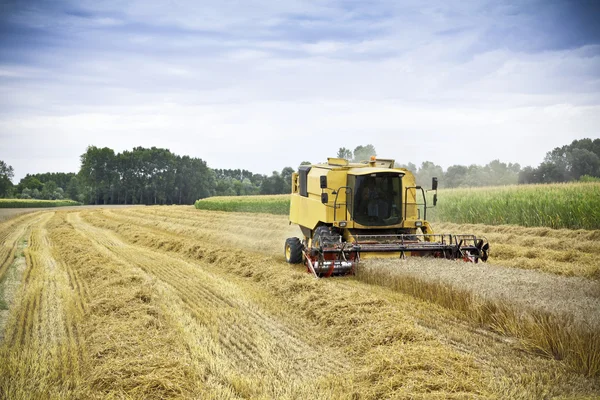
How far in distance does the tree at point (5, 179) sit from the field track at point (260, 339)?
5884cm

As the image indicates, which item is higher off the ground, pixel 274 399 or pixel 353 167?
pixel 353 167

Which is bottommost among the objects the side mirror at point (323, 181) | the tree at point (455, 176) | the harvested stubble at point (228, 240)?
the harvested stubble at point (228, 240)

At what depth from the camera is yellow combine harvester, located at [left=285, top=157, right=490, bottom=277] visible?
10469 millimetres

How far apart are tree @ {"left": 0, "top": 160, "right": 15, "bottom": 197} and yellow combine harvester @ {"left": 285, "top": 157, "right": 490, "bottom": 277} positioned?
60.6m

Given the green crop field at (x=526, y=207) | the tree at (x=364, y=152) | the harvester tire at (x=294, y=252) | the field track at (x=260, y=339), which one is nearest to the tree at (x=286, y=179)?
the tree at (x=364, y=152)

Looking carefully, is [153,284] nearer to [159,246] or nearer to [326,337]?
[326,337]

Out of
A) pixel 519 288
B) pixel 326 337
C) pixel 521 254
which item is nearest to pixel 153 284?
pixel 326 337

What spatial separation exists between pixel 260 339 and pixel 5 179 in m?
68.3

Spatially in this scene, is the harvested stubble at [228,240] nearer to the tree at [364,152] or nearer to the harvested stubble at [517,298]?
the harvested stubble at [517,298]

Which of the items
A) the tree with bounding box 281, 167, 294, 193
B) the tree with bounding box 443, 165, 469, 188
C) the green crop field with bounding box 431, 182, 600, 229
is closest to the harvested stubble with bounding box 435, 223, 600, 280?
the green crop field with bounding box 431, 182, 600, 229

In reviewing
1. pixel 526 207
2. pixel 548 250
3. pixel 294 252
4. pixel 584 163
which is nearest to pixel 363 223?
pixel 294 252

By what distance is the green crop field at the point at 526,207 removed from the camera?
55.5 feet

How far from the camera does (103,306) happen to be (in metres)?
7.74

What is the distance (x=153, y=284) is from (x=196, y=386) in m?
4.94
